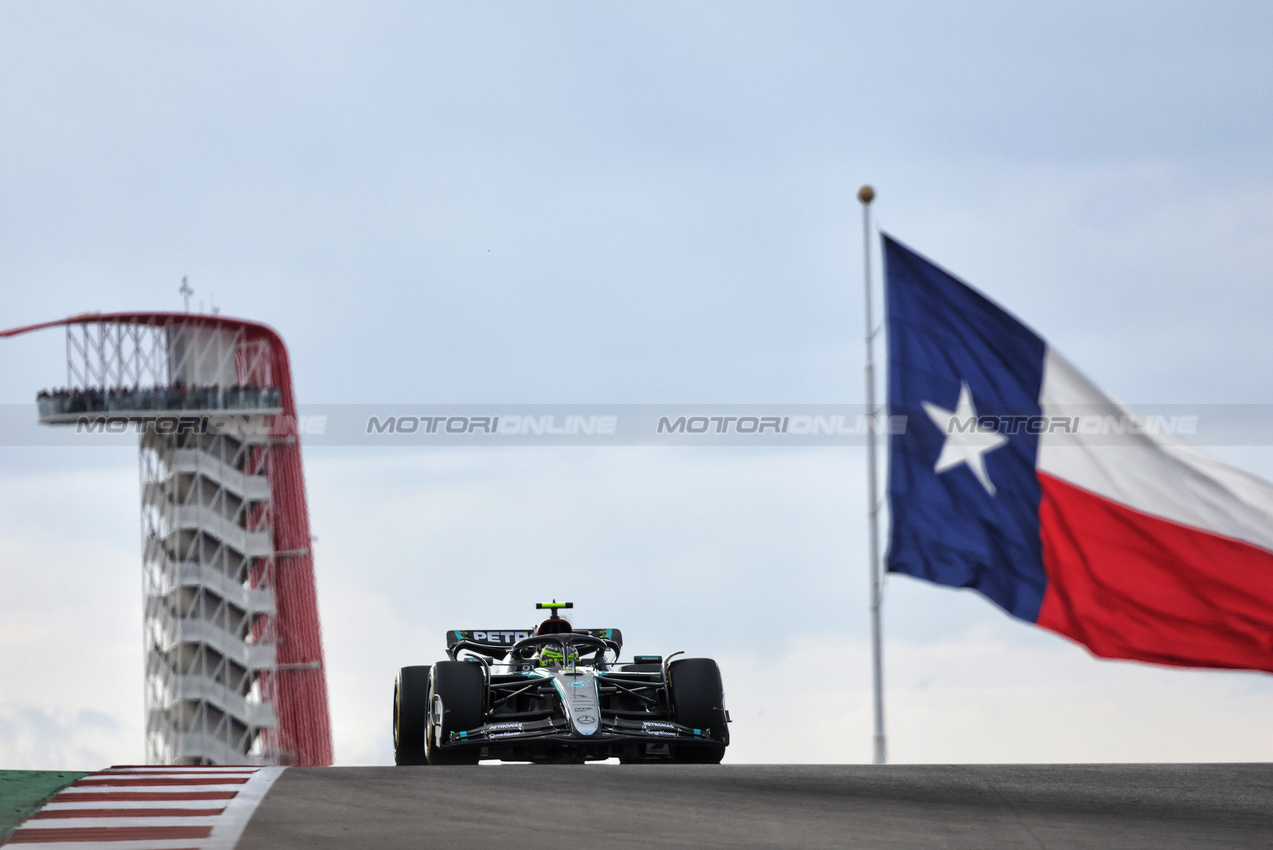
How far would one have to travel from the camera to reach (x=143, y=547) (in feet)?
226

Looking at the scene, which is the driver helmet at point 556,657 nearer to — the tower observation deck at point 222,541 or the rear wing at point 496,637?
the rear wing at point 496,637

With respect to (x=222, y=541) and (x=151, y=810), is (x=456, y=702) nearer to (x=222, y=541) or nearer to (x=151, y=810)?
(x=151, y=810)

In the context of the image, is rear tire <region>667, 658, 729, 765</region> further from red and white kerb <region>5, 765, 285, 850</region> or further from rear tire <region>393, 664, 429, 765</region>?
red and white kerb <region>5, 765, 285, 850</region>

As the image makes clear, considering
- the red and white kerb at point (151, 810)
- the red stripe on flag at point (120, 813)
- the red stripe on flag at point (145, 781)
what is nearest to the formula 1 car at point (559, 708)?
the red and white kerb at point (151, 810)

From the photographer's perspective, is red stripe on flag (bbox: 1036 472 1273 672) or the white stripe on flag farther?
the white stripe on flag

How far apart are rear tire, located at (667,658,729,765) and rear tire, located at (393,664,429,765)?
2.74 meters

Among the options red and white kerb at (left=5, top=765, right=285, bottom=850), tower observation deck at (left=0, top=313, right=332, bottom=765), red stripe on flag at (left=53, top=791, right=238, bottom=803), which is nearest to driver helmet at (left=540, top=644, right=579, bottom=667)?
red and white kerb at (left=5, top=765, right=285, bottom=850)

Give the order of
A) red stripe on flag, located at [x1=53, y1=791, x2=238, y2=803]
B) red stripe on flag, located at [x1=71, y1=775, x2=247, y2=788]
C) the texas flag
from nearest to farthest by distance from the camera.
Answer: red stripe on flag, located at [x1=53, y1=791, x2=238, y2=803] → the texas flag → red stripe on flag, located at [x1=71, y1=775, x2=247, y2=788]

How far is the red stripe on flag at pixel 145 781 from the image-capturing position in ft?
43.8

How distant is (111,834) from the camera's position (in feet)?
37.0

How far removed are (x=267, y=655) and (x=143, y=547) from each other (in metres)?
6.74

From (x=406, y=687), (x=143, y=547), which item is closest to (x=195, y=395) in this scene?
(x=143, y=547)

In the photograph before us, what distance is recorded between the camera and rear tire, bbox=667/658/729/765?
718 inches

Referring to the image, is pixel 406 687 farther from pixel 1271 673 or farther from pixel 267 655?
pixel 267 655
